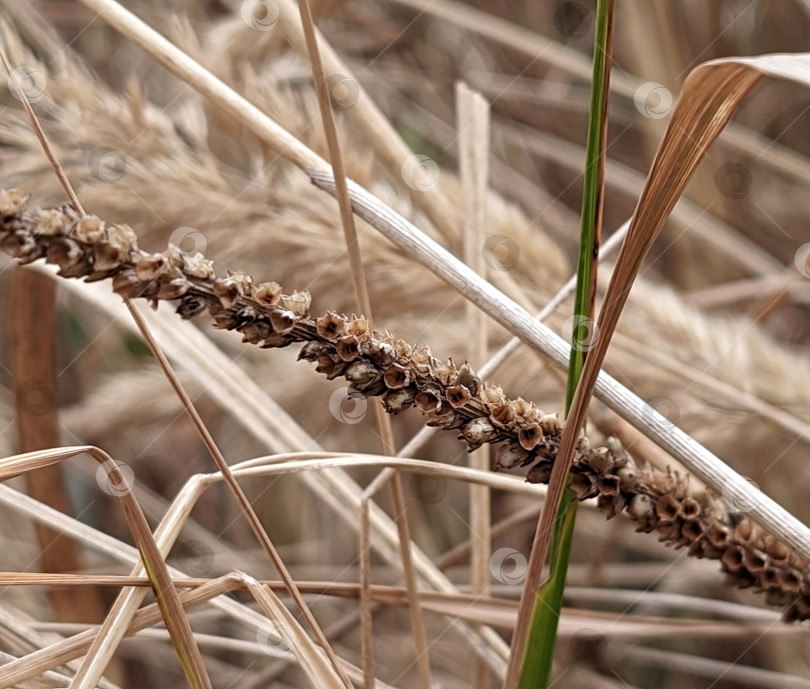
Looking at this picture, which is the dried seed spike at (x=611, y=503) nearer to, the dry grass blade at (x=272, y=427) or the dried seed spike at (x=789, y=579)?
the dried seed spike at (x=789, y=579)

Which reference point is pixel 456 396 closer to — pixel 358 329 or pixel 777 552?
pixel 358 329

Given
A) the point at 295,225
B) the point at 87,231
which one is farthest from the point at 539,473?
the point at 295,225

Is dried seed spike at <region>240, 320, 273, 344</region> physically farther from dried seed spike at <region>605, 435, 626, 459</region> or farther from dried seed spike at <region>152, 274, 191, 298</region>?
dried seed spike at <region>605, 435, 626, 459</region>

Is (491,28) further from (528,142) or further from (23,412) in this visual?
(23,412)

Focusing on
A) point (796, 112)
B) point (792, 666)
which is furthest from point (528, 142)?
point (792, 666)

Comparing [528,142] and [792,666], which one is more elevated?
[528,142]

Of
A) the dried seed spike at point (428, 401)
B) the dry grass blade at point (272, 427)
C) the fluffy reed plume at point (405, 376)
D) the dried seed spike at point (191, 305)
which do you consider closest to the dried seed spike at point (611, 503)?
the fluffy reed plume at point (405, 376)
